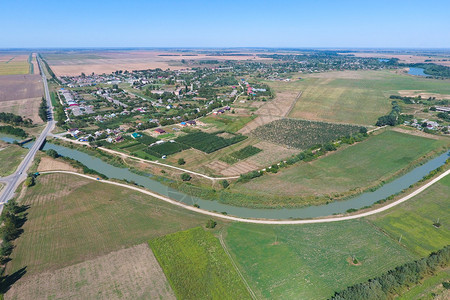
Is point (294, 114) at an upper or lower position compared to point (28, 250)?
upper

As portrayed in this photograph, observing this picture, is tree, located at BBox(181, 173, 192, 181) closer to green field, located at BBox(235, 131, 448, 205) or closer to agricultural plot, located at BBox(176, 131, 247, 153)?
green field, located at BBox(235, 131, 448, 205)

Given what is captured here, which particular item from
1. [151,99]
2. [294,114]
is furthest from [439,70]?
[151,99]

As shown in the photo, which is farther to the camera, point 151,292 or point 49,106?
point 49,106

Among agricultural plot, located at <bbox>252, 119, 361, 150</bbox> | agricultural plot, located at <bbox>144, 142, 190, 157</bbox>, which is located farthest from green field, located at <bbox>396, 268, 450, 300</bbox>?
agricultural plot, located at <bbox>144, 142, 190, 157</bbox>

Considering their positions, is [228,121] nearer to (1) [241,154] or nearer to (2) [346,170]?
(1) [241,154]

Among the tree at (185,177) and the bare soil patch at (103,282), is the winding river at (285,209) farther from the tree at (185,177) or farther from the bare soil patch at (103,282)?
the bare soil patch at (103,282)

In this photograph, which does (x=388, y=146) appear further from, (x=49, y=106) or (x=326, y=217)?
(x=49, y=106)

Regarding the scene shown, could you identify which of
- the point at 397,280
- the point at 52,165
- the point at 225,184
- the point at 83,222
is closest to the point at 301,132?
the point at 225,184
